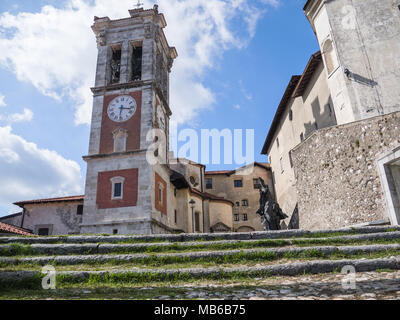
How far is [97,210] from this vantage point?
69.2 feet

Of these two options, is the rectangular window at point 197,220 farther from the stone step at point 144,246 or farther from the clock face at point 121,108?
the stone step at point 144,246

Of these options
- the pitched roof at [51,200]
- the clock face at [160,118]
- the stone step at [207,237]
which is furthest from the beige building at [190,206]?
the stone step at [207,237]

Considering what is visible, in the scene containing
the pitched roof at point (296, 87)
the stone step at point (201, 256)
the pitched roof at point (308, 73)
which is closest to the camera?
the stone step at point (201, 256)

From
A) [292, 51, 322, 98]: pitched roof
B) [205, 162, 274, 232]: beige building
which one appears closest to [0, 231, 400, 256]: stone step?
[292, 51, 322, 98]: pitched roof

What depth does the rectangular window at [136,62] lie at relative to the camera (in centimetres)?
2640

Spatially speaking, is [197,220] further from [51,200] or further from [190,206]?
[51,200]

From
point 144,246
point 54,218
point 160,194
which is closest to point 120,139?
point 160,194

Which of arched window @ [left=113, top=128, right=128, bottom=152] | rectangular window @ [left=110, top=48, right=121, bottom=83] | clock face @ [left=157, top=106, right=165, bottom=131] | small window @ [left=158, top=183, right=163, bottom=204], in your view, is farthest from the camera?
rectangular window @ [left=110, top=48, right=121, bottom=83]

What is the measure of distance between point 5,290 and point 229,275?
12.2 feet

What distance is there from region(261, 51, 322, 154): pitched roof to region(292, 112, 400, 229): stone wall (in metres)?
6.19

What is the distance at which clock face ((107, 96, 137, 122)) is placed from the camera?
2364 cm

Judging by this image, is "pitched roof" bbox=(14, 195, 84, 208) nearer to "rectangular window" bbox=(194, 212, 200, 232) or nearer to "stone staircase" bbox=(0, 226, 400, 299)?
"rectangular window" bbox=(194, 212, 200, 232)

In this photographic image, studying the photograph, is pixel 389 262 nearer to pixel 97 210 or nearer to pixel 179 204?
pixel 97 210
